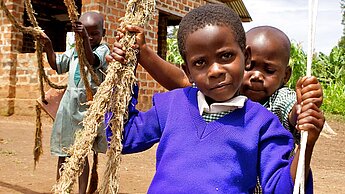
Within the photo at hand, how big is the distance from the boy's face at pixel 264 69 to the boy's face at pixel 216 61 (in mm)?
371

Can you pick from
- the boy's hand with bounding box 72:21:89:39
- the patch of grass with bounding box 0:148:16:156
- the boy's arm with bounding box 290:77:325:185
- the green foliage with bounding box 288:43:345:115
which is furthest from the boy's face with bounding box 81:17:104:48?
the green foliage with bounding box 288:43:345:115

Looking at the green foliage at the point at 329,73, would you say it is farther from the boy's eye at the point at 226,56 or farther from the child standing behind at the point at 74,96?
the boy's eye at the point at 226,56

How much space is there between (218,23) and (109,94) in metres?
0.40

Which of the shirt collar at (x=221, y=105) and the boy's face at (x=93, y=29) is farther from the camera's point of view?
the boy's face at (x=93, y=29)

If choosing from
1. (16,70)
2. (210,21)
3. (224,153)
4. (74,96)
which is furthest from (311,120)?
(16,70)

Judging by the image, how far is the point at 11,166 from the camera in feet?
A: 16.4

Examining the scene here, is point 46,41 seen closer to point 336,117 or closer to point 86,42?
point 86,42

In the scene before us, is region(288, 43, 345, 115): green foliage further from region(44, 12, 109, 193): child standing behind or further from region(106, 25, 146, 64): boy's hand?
region(106, 25, 146, 64): boy's hand

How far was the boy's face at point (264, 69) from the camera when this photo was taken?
5.87 ft

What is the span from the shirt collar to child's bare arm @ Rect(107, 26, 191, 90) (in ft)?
0.83

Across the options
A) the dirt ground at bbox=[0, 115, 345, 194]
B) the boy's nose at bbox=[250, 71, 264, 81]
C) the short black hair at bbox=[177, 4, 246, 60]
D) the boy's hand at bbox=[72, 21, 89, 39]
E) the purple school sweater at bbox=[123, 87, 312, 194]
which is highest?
the boy's hand at bbox=[72, 21, 89, 39]

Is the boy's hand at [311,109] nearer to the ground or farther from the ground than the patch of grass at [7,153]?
farther from the ground

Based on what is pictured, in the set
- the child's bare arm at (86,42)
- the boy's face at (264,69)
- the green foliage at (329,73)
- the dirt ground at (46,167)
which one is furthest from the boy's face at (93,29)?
the green foliage at (329,73)

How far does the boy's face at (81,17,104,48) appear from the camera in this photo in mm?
3506
